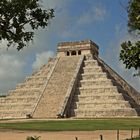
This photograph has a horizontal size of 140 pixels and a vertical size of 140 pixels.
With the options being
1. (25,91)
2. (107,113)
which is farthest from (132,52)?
(25,91)

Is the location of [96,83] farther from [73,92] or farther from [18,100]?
[18,100]

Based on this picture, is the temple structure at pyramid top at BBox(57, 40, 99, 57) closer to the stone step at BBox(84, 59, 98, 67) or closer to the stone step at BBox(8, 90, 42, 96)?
the stone step at BBox(84, 59, 98, 67)

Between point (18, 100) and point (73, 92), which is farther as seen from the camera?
point (18, 100)

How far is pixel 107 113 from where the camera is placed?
5406 centimetres

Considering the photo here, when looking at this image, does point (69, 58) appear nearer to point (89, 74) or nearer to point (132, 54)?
point (89, 74)

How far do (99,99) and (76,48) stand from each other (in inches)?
488

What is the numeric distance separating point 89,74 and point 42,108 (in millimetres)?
8765

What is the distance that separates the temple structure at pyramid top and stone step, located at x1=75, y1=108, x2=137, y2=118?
13.5m

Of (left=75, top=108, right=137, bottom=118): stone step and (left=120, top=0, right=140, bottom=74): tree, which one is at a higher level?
(left=120, top=0, right=140, bottom=74): tree

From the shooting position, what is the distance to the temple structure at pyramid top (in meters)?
65.8

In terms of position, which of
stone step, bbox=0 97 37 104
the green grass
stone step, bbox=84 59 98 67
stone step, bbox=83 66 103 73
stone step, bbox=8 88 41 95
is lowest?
the green grass

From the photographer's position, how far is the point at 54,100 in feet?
188

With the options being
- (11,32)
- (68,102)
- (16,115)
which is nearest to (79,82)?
(68,102)

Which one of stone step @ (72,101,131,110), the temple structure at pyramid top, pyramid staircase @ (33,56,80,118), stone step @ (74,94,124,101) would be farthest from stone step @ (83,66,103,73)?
stone step @ (72,101,131,110)
